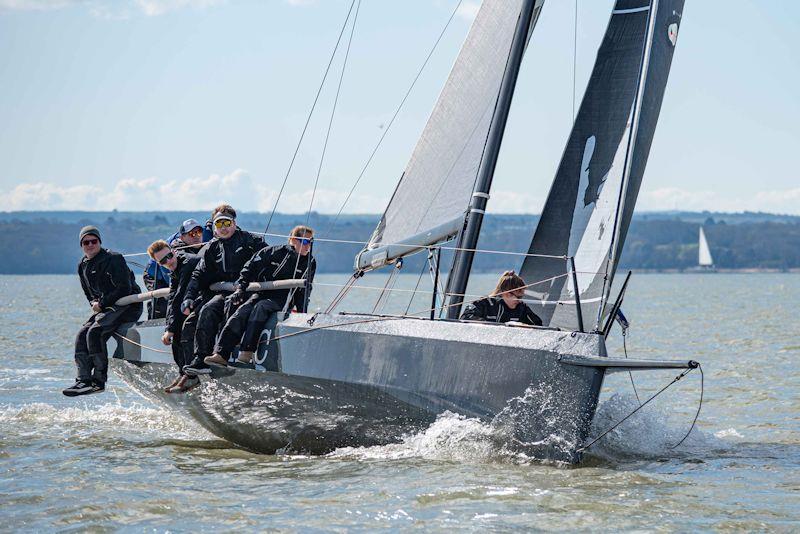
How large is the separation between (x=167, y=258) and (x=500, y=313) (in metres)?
2.97

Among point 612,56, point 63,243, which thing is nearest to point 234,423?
point 612,56

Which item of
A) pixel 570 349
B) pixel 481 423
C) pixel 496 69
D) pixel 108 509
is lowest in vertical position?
pixel 108 509

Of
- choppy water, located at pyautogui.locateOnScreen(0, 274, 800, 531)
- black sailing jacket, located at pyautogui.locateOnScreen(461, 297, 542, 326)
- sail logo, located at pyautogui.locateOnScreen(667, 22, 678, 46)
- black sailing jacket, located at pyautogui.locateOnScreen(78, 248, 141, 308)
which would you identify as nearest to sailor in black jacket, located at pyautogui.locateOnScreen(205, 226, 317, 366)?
choppy water, located at pyautogui.locateOnScreen(0, 274, 800, 531)

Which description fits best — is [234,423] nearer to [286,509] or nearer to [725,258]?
[286,509]

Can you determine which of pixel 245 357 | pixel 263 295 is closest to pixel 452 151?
pixel 263 295

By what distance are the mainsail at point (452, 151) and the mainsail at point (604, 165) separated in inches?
27.7

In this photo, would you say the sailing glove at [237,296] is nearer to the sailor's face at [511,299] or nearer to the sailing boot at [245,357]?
the sailing boot at [245,357]

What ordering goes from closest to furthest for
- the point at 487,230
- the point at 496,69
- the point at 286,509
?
the point at 286,509, the point at 496,69, the point at 487,230

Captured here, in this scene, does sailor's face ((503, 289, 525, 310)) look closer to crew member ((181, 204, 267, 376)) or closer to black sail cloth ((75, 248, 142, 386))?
crew member ((181, 204, 267, 376))

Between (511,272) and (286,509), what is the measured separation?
8.31 ft

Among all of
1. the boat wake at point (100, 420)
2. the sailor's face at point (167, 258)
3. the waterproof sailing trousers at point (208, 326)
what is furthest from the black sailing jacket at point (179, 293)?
the boat wake at point (100, 420)

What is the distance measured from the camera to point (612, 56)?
902cm

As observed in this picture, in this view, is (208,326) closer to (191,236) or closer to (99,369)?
(191,236)

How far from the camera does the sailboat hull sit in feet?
24.6
